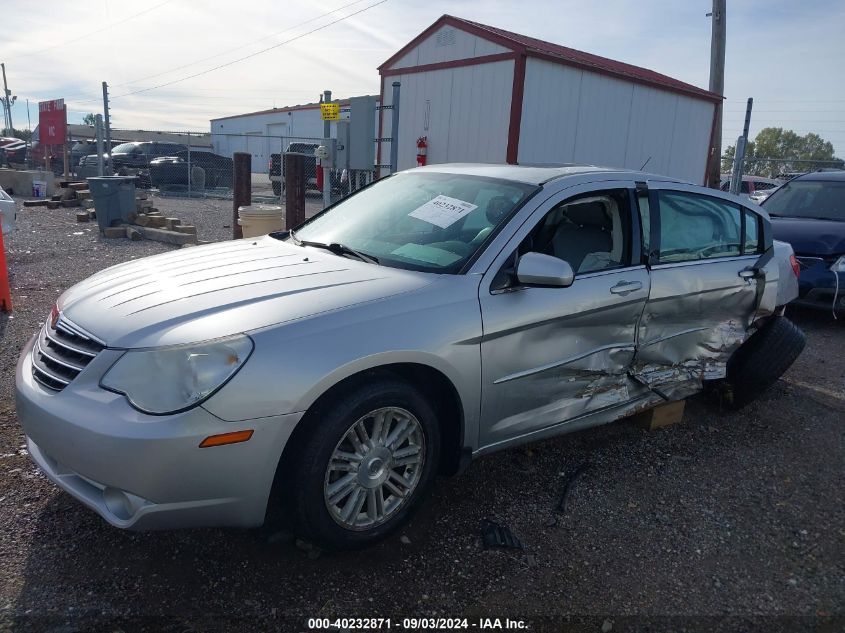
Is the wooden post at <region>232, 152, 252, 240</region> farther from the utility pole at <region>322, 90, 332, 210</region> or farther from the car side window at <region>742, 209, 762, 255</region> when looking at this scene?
the car side window at <region>742, 209, 762, 255</region>

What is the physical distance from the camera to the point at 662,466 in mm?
3799

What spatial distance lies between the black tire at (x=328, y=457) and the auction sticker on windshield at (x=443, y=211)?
1033 millimetres

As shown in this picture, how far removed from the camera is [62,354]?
2.65 meters

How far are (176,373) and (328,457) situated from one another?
2.12 ft

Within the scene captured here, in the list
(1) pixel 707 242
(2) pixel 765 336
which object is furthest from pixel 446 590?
(2) pixel 765 336

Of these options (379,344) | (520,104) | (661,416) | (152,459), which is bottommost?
(661,416)

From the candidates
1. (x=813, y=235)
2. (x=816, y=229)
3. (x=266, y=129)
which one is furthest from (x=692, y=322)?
(x=266, y=129)

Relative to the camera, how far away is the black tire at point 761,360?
14.6 feet

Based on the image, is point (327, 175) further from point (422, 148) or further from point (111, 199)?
point (111, 199)

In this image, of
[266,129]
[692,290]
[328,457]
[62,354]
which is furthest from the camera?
[266,129]

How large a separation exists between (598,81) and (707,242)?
8.48m

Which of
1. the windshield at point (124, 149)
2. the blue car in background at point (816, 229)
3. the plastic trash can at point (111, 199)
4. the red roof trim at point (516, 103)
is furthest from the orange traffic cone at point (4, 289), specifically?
the windshield at point (124, 149)

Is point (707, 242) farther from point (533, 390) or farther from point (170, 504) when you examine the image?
point (170, 504)

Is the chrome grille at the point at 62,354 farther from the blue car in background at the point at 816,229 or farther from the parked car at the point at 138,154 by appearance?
the parked car at the point at 138,154
